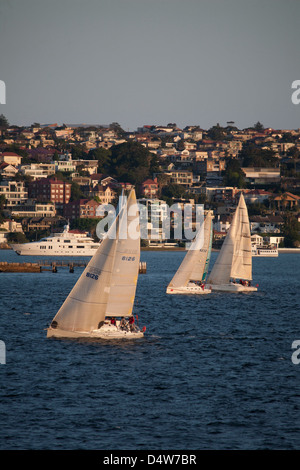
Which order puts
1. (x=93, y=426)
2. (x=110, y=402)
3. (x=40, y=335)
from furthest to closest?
(x=40, y=335) → (x=110, y=402) → (x=93, y=426)

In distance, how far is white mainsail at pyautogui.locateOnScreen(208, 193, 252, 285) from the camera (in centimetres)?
7344

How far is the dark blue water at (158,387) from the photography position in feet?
94.4

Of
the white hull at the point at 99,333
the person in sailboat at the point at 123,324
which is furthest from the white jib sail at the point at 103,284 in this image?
the person in sailboat at the point at 123,324

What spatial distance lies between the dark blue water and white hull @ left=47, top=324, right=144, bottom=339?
16.7 inches

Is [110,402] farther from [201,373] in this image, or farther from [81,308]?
[81,308]

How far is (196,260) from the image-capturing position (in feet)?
230

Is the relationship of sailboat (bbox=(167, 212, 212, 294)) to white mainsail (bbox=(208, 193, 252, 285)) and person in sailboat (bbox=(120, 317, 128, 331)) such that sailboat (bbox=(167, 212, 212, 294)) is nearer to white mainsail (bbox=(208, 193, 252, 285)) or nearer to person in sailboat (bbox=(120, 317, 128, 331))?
white mainsail (bbox=(208, 193, 252, 285))

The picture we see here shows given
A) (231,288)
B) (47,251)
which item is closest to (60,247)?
(47,251)

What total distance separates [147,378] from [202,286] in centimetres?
3568

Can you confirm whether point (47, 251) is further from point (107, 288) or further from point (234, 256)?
point (107, 288)

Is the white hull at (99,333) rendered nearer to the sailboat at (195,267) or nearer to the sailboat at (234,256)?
the sailboat at (195,267)

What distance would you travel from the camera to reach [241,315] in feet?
200
